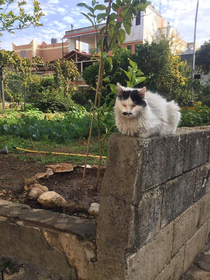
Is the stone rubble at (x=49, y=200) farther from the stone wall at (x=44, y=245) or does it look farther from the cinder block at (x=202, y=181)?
the cinder block at (x=202, y=181)

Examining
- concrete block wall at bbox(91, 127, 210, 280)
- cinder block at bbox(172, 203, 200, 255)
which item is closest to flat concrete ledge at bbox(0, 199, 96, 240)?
concrete block wall at bbox(91, 127, 210, 280)

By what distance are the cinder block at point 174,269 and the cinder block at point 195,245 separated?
Result: 0.43 ft

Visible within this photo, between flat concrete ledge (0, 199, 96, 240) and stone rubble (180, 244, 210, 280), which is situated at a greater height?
flat concrete ledge (0, 199, 96, 240)

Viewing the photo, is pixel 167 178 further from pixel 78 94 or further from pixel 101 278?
pixel 78 94

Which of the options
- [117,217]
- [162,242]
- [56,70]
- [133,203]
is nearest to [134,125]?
[133,203]

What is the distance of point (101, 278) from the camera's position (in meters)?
1.63

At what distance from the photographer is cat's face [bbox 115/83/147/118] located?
1.52m

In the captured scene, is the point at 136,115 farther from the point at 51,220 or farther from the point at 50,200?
the point at 50,200

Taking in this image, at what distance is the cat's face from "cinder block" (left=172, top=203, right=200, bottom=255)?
115 cm

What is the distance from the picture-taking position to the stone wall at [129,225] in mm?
1481

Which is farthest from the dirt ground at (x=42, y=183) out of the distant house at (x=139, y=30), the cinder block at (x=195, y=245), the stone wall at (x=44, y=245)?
the distant house at (x=139, y=30)

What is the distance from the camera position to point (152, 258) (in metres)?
1.73

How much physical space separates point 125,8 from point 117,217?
1.95 m

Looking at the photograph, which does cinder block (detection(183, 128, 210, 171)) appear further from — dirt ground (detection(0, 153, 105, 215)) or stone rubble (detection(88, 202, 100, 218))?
dirt ground (detection(0, 153, 105, 215))
